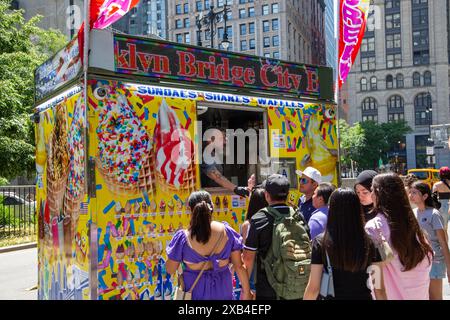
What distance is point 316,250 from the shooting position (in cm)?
334

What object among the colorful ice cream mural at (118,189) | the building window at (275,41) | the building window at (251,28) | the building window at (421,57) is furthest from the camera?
the building window at (421,57)

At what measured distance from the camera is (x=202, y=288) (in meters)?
3.98

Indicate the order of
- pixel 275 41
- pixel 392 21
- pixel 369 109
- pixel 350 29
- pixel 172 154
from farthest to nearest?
pixel 369 109, pixel 392 21, pixel 275 41, pixel 350 29, pixel 172 154

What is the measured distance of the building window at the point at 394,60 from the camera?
94688 mm

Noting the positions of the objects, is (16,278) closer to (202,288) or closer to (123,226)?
(123,226)

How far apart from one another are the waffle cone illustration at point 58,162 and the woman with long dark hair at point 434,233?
4367mm

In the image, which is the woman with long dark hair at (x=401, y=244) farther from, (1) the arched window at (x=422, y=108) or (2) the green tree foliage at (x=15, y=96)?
(1) the arched window at (x=422, y=108)

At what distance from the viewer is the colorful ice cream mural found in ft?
15.7

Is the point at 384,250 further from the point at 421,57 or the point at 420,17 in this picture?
the point at 420,17

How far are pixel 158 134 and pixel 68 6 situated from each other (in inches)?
2265

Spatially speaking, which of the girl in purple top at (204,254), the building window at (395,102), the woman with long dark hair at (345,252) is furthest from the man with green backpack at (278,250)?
the building window at (395,102)

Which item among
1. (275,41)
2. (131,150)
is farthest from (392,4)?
(131,150)

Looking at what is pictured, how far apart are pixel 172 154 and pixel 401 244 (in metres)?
2.78

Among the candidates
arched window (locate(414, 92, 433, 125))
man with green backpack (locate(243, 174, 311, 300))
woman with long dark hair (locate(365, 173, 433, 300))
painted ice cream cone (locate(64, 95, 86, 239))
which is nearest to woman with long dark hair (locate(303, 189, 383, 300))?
woman with long dark hair (locate(365, 173, 433, 300))
